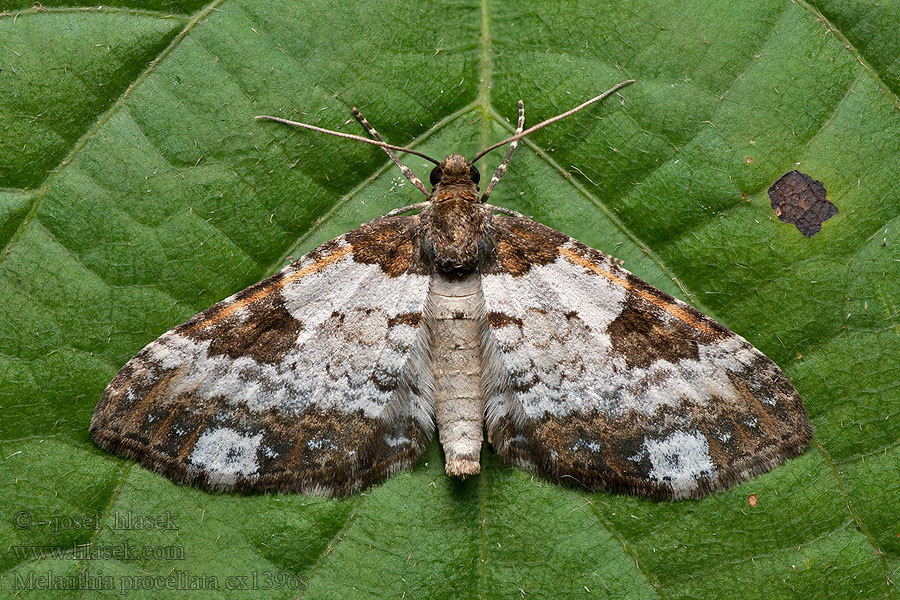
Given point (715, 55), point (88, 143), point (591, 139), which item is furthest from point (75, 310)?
point (715, 55)

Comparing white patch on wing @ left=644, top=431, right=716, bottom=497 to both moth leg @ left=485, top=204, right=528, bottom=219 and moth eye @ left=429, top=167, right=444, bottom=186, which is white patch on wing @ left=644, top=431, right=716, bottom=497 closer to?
moth leg @ left=485, top=204, right=528, bottom=219

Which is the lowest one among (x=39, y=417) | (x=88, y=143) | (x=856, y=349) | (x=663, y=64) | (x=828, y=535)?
(x=828, y=535)

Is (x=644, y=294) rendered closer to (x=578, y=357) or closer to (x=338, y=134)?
(x=578, y=357)

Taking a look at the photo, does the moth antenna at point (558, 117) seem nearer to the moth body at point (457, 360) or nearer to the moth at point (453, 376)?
the moth at point (453, 376)

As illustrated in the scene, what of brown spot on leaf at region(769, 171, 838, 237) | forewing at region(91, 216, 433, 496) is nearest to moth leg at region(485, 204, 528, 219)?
forewing at region(91, 216, 433, 496)

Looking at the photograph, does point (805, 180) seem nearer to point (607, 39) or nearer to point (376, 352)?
point (607, 39)

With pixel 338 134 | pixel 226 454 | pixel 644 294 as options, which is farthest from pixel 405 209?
pixel 226 454

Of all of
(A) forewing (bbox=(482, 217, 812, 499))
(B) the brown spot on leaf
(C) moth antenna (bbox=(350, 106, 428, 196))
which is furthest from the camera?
(C) moth antenna (bbox=(350, 106, 428, 196))

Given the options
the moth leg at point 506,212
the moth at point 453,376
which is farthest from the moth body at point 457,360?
the moth leg at point 506,212
